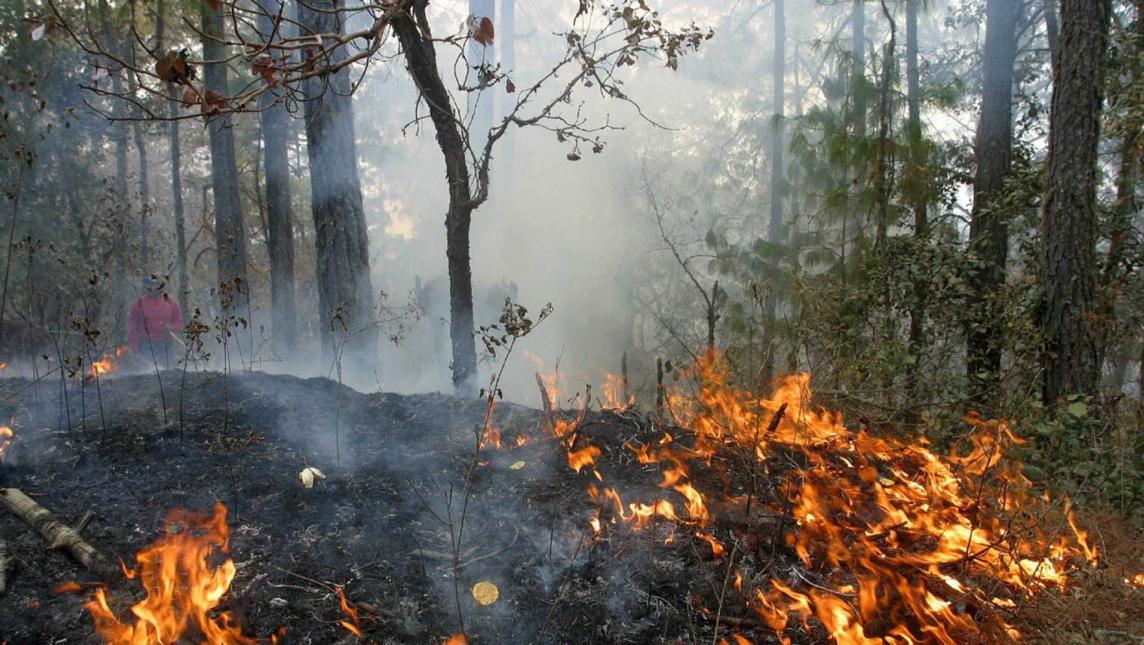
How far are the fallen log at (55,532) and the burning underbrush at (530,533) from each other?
0.18 ft

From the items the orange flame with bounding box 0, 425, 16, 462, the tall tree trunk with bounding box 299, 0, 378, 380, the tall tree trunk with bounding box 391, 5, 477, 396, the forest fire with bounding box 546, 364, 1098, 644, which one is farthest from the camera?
the tall tree trunk with bounding box 299, 0, 378, 380

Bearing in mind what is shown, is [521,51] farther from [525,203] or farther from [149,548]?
Result: [149,548]

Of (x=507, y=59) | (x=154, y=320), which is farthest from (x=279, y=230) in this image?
(x=507, y=59)

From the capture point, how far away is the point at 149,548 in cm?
316

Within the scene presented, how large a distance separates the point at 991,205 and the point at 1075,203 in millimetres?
1227

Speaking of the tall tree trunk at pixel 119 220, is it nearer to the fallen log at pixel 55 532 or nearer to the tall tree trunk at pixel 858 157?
the fallen log at pixel 55 532

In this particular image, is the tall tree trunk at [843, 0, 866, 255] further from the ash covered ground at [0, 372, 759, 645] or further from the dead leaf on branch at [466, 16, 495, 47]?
the dead leaf on branch at [466, 16, 495, 47]

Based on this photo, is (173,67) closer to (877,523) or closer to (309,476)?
(309,476)

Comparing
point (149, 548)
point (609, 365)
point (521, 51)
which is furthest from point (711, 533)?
point (521, 51)

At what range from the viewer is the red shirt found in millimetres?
Result: 7477

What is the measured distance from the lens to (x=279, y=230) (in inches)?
417

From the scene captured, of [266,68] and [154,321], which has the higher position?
[266,68]

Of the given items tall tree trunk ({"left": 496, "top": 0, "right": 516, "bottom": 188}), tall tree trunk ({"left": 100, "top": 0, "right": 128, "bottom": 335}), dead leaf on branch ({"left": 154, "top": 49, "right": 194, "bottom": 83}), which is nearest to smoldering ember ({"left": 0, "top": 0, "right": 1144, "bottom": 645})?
dead leaf on branch ({"left": 154, "top": 49, "right": 194, "bottom": 83})

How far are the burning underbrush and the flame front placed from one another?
0.04 feet
